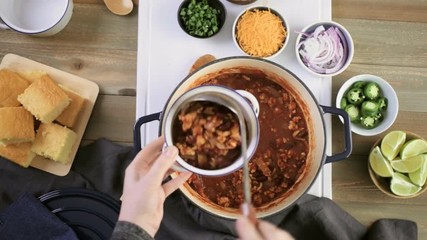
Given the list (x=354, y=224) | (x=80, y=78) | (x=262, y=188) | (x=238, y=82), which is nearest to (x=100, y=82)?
(x=80, y=78)

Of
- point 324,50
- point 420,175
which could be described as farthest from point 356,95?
point 420,175

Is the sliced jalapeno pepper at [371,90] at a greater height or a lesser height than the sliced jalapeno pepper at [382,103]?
greater

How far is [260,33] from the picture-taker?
1207 mm

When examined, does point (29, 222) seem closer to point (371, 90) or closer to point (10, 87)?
point (10, 87)

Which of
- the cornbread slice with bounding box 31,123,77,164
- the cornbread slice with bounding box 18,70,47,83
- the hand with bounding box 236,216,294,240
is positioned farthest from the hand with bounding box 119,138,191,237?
the cornbread slice with bounding box 18,70,47,83

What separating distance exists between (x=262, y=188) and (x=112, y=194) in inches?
14.6

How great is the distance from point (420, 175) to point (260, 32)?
0.50m

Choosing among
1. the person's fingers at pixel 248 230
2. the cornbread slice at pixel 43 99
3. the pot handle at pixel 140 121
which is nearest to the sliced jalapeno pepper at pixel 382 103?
the pot handle at pixel 140 121

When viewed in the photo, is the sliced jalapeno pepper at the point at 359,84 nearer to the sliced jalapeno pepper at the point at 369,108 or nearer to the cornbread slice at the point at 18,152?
the sliced jalapeno pepper at the point at 369,108

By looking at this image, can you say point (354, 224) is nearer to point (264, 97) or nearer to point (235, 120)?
point (264, 97)

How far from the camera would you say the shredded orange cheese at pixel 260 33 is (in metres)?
1.21

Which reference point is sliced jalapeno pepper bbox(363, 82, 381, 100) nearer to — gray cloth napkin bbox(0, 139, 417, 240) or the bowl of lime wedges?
the bowl of lime wedges

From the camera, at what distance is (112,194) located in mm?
1271

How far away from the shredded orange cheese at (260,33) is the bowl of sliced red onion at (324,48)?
58mm
